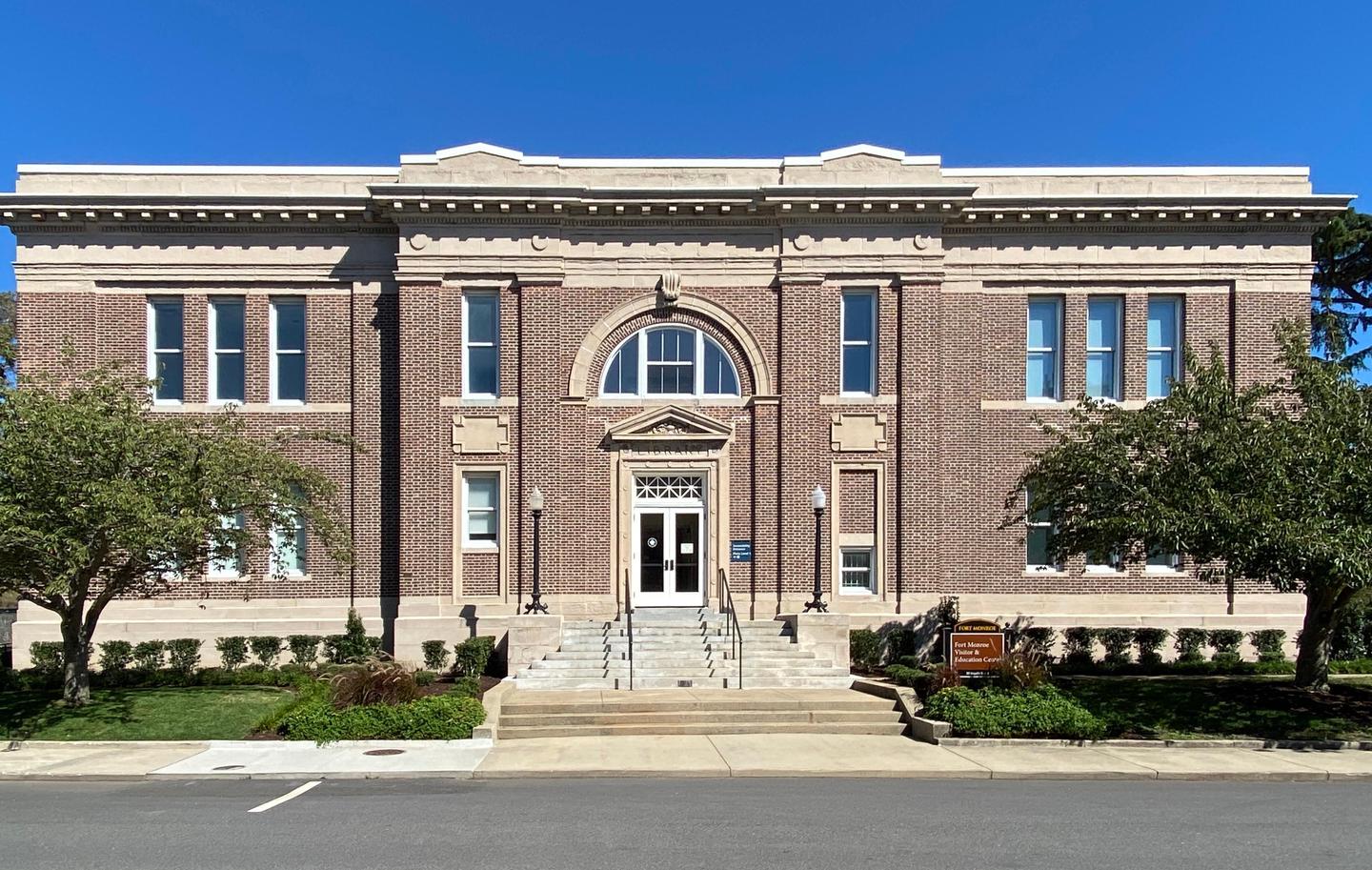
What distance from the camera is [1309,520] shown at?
42.0 ft

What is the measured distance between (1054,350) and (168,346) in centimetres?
1973

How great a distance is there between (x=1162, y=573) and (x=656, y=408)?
457 inches

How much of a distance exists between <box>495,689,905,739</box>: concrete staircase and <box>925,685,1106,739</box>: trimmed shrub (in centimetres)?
99

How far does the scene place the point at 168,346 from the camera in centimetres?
2072

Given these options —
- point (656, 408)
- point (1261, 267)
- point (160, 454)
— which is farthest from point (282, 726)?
point (1261, 267)

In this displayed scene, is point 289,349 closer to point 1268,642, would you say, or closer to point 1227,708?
point 1227,708

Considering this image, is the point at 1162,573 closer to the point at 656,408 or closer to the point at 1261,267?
the point at 1261,267

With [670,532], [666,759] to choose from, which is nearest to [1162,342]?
[670,532]

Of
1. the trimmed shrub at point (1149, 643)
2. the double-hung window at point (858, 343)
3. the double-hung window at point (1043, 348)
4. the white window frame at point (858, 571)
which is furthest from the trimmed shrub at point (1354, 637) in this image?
the double-hung window at point (858, 343)

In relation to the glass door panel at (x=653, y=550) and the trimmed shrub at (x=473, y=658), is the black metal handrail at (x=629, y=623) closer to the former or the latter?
the glass door panel at (x=653, y=550)

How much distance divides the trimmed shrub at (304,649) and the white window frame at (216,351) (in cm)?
545

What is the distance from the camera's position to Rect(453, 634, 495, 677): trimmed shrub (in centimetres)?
1772

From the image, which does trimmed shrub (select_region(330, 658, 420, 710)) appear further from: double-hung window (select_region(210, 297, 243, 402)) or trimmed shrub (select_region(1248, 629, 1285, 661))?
trimmed shrub (select_region(1248, 629, 1285, 661))

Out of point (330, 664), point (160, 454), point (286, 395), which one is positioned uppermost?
point (286, 395)
